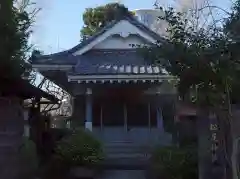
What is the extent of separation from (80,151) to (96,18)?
14598 mm

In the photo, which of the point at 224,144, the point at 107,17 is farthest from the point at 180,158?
the point at 107,17

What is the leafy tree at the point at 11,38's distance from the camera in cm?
869

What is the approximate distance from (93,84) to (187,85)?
8278mm

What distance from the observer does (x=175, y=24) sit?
290 inches

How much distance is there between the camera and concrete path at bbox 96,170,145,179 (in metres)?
10.9

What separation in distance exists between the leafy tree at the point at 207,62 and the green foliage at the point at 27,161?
4.60 meters

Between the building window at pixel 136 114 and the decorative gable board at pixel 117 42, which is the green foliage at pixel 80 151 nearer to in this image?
the building window at pixel 136 114

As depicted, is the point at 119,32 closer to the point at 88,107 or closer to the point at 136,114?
the point at 136,114

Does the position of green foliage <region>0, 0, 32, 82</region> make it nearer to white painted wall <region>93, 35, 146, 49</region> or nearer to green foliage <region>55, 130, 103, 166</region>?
green foliage <region>55, 130, 103, 166</region>

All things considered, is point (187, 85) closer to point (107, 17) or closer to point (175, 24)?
point (175, 24)

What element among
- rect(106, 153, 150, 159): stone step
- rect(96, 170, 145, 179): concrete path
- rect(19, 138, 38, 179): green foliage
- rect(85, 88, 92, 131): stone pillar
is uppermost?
rect(85, 88, 92, 131): stone pillar

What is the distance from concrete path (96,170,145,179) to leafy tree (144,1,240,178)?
13.4 ft

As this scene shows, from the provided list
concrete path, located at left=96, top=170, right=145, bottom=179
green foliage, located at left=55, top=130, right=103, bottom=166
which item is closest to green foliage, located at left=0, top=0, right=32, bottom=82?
green foliage, located at left=55, top=130, right=103, bottom=166

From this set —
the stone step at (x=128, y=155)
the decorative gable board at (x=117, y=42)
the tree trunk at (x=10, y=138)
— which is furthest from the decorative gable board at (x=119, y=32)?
the tree trunk at (x=10, y=138)
